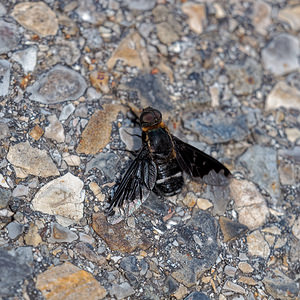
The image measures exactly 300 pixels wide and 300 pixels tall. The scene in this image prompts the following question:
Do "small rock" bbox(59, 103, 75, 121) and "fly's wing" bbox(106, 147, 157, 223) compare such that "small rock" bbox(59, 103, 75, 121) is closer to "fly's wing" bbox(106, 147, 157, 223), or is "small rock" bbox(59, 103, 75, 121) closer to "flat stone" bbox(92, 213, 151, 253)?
"fly's wing" bbox(106, 147, 157, 223)

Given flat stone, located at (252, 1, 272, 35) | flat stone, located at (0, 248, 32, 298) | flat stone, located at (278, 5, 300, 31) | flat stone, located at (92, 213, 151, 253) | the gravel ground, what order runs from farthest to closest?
flat stone, located at (278, 5, 300, 31)
flat stone, located at (252, 1, 272, 35)
flat stone, located at (92, 213, 151, 253)
the gravel ground
flat stone, located at (0, 248, 32, 298)

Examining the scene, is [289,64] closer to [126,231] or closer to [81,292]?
[126,231]

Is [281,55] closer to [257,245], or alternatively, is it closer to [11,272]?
[257,245]

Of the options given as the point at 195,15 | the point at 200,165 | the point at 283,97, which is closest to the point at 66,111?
the point at 200,165

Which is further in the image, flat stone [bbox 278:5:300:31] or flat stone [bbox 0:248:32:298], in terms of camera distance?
flat stone [bbox 278:5:300:31]

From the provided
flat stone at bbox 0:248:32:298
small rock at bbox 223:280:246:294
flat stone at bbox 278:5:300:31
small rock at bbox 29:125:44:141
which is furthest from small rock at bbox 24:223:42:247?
flat stone at bbox 278:5:300:31

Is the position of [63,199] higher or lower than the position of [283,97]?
lower
